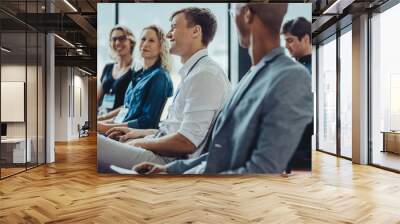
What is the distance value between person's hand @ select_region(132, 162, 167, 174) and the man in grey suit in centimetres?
4

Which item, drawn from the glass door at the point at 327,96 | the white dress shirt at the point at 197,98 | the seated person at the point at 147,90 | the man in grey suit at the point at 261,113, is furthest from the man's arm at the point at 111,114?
the glass door at the point at 327,96

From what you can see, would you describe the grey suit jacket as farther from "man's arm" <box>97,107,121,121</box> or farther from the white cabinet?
the white cabinet

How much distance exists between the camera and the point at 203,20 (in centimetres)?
651

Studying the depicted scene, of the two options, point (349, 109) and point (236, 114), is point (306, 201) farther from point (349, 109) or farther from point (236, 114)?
point (349, 109)

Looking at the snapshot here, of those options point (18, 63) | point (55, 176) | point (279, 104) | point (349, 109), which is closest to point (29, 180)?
point (55, 176)

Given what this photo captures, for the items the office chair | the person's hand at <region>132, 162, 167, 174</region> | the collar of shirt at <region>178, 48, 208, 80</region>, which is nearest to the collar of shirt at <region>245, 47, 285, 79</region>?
the collar of shirt at <region>178, 48, 208, 80</region>

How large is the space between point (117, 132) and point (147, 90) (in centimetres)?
85

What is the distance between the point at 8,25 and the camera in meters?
6.56

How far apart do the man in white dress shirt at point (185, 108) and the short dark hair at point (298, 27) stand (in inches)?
46.5

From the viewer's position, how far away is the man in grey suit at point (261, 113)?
6148 millimetres

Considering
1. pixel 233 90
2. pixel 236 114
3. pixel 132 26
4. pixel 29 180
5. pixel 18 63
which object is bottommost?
pixel 29 180

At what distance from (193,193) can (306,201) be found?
4.79 feet

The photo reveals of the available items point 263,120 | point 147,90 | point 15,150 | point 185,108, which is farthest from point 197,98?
point 15,150

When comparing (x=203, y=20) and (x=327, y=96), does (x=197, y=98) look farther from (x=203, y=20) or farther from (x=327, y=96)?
(x=327, y=96)
